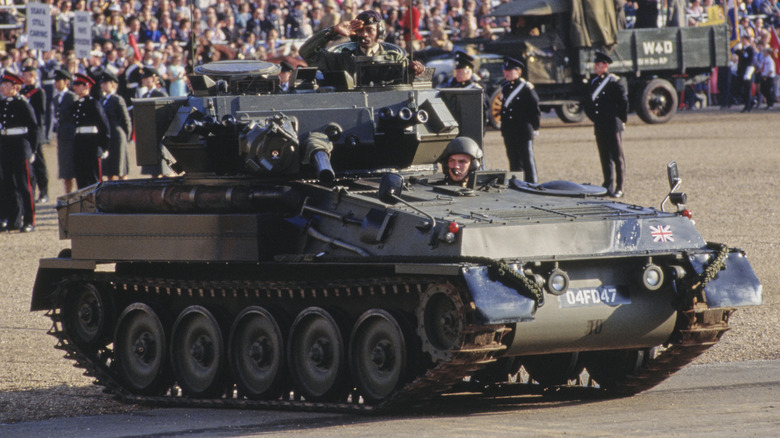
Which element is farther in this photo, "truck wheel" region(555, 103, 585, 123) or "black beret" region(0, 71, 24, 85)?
"truck wheel" region(555, 103, 585, 123)

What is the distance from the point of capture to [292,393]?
37.8 ft

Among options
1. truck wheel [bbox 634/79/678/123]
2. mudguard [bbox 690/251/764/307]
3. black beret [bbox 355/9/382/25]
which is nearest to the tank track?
mudguard [bbox 690/251/764/307]

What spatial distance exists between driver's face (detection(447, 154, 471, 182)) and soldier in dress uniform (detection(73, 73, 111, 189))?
36.4ft

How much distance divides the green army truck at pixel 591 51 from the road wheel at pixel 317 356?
20030 millimetres

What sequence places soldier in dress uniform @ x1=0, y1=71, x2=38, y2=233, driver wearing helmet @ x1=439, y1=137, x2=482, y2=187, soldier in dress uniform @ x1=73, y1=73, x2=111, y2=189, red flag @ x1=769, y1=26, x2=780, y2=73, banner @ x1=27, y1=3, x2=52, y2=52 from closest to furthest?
driver wearing helmet @ x1=439, y1=137, x2=482, y2=187
soldier in dress uniform @ x1=0, y1=71, x2=38, y2=233
soldier in dress uniform @ x1=73, y1=73, x2=111, y2=189
banner @ x1=27, y1=3, x2=52, y2=52
red flag @ x1=769, y1=26, x2=780, y2=73

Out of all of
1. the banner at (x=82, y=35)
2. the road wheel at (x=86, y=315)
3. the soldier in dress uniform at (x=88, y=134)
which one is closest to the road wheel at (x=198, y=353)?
the road wheel at (x=86, y=315)

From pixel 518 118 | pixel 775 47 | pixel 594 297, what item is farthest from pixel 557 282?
pixel 775 47

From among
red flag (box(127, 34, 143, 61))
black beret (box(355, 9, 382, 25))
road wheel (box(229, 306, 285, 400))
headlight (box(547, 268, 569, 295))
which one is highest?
red flag (box(127, 34, 143, 61))

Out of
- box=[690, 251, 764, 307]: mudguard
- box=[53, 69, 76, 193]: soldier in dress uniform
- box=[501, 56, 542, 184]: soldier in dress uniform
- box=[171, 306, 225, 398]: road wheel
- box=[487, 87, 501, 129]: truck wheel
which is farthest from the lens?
box=[487, 87, 501, 129]: truck wheel

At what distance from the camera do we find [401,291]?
10.1 meters

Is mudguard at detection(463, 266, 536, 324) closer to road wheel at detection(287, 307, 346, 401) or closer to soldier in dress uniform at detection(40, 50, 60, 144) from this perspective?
road wheel at detection(287, 307, 346, 401)

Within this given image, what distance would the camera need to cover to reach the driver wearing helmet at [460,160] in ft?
36.1

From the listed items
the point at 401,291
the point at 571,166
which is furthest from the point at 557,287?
the point at 571,166

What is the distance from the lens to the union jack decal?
10203 mm
